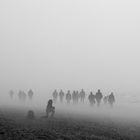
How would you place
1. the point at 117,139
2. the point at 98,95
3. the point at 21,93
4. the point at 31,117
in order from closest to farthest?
the point at 117,139 < the point at 31,117 < the point at 98,95 < the point at 21,93

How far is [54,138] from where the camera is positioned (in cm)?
2964

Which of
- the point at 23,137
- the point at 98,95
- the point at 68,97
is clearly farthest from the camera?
the point at 68,97

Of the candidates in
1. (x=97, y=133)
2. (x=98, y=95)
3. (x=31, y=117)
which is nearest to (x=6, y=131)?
(x=97, y=133)

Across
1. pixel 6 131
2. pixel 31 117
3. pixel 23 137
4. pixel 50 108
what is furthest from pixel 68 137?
pixel 50 108

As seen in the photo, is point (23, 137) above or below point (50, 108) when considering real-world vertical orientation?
below

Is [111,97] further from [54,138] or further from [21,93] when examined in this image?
[54,138]

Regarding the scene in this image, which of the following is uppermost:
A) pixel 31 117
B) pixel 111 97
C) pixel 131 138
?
pixel 111 97

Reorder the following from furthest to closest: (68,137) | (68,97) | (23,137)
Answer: (68,97)
(68,137)
(23,137)

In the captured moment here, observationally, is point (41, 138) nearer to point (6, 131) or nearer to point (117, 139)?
point (6, 131)

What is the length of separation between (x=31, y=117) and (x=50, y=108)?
269 inches

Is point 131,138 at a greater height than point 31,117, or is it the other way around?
point 31,117

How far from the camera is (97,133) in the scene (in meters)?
37.0

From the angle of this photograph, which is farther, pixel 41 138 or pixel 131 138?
pixel 131 138

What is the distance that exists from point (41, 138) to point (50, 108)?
2636 centimetres
